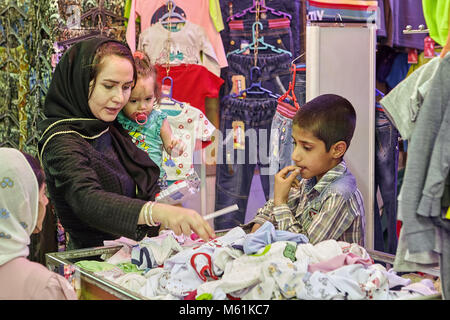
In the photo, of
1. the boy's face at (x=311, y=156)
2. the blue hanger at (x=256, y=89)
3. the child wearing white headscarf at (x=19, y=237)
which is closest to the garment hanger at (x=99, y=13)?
the blue hanger at (x=256, y=89)

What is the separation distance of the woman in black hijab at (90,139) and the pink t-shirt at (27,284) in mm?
433

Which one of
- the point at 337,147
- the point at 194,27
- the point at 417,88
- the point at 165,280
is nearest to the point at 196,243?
the point at 165,280

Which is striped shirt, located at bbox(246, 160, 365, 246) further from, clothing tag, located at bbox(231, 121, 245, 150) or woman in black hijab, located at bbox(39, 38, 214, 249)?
clothing tag, located at bbox(231, 121, 245, 150)

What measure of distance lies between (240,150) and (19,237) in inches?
113

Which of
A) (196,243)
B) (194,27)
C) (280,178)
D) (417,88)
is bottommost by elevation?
(196,243)

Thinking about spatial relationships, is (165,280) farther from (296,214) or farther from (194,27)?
(194,27)

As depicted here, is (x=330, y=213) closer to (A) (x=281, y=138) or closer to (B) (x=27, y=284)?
(B) (x=27, y=284)

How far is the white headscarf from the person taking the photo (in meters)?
1.40

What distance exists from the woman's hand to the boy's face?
77 centimetres

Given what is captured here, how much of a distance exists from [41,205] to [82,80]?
2.26ft

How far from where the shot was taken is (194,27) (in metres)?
4.09

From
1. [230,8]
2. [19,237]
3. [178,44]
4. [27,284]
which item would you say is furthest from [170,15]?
[27,284]

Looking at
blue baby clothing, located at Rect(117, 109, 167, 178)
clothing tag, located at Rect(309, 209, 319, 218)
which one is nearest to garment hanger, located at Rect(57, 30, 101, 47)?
blue baby clothing, located at Rect(117, 109, 167, 178)

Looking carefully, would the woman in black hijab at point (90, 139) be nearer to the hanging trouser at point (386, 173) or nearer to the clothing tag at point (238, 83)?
the hanging trouser at point (386, 173)
